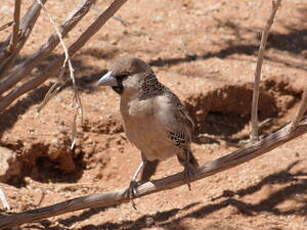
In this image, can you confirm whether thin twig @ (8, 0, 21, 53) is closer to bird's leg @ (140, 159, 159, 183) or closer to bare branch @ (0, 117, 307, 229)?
bare branch @ (0, 117, 307, 229)

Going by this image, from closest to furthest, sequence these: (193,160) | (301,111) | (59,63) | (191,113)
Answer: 1. (301,111)
2. (59,63)
3. (193,160)
4. (191,113)

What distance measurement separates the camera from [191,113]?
7.09 m

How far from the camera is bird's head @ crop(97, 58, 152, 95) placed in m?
5.14

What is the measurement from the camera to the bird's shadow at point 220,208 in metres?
5.76

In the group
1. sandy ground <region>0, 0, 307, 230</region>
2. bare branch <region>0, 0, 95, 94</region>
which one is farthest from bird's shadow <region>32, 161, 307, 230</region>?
bare branch <region>0, 0, 95, 94</region>

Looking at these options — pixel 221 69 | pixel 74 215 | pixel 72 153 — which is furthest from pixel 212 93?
pixel 74 215

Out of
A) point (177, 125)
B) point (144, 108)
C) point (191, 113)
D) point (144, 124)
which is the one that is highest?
point (144, 108)

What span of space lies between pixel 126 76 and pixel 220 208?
144 centimetres

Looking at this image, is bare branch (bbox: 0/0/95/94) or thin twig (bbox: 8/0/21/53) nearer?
thin twig (bbox: 8/0/21/53)

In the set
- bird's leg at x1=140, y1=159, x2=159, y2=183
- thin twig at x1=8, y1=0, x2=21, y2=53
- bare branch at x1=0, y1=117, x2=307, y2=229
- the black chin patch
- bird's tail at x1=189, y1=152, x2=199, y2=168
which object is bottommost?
bird's leg at x1=140, y1=159, x2=159, y2=183

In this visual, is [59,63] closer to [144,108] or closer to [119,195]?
[144,108]

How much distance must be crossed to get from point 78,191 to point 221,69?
211 cm

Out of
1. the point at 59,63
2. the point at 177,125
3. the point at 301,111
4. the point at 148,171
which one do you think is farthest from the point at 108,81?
the point at 148,171

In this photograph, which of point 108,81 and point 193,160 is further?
point 193,160
